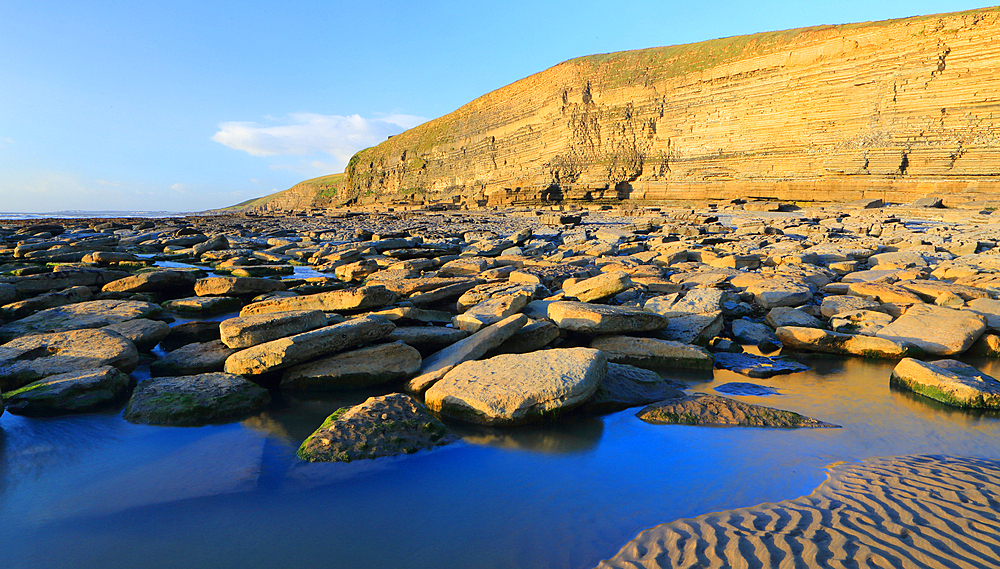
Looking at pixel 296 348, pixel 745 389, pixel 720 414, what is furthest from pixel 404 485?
pixel 745 389

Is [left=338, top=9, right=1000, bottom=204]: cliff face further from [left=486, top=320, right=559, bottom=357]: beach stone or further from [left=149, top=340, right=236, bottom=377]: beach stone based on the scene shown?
[left=149, top=340, right=236, bottom=377]: beach stone

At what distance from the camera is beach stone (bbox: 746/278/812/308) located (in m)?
5.74

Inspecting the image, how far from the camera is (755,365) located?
4422 millimetres

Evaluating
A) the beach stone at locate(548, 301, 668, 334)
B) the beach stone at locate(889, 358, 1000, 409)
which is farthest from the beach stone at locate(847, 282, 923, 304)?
the beach stone at locate(548, 301, 668, 334)

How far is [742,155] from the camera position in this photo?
1080 inches

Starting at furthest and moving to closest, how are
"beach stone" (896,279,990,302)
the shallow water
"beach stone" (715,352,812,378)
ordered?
"beach stone" (896,279,990,302)
"beach stone" (715,352,812,378)
the shallow water

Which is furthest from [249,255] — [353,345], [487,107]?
[487,107]

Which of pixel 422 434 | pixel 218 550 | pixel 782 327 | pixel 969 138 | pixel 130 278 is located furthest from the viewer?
pixel 969 138

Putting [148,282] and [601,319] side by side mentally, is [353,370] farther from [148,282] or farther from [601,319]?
[148,282]

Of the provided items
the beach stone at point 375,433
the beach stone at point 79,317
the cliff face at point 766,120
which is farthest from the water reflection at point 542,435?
the cliff face at point 766,120

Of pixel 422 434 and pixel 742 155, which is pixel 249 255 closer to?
pixel 422 434

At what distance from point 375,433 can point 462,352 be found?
121cm

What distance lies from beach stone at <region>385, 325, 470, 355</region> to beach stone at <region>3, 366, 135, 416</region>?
1990 millimetres

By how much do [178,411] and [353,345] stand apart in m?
1.24
